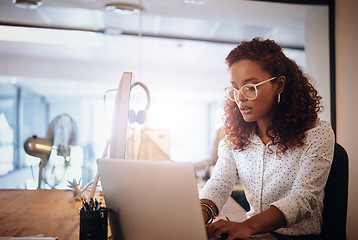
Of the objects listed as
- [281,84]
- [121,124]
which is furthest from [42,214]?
[281,84]

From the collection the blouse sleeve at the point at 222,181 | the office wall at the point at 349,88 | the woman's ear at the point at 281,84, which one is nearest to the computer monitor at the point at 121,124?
the blouse sleeve at the point at 222,181

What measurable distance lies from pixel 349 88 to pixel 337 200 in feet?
5.46

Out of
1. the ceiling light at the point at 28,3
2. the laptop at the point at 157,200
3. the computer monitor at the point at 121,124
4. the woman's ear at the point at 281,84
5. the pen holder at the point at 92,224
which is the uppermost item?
the ceiling light at the point at 28,3

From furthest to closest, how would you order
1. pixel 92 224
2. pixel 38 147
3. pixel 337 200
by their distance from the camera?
pixel 38 147, pixel 337 200, pixel 92 224

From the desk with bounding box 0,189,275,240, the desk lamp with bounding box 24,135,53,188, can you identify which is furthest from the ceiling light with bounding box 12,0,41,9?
the desk with bounding box 0,189,275,240

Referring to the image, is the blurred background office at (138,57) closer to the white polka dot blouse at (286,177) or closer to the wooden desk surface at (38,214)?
the wooden desk surface at (38,214)

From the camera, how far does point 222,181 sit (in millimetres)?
1381

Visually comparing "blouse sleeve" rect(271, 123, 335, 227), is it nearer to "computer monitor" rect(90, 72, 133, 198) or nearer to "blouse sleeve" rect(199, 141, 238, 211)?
"blouse sleeve" rect(199, 141, 238, 211)

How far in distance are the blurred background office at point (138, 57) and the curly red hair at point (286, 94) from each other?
201 millimetres

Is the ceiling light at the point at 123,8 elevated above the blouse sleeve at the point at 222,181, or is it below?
above

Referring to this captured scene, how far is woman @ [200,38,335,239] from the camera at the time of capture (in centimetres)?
121

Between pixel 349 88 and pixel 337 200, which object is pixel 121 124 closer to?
pixel 337 200

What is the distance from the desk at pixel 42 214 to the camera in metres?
1.10

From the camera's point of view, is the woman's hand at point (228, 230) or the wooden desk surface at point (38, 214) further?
the wooden desk surface at point (38, 214)
